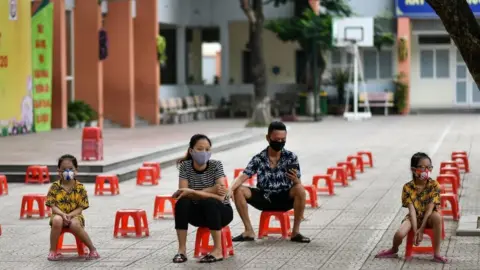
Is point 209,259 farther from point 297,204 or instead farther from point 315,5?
point 315,5

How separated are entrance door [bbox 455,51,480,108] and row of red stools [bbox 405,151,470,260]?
30468mm

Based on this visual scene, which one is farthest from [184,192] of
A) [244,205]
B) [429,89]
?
[429,89]

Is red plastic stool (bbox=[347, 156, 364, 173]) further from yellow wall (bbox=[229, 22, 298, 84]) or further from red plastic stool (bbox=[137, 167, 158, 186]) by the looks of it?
yellow wall (bbox=[229, 22, 298, 84])

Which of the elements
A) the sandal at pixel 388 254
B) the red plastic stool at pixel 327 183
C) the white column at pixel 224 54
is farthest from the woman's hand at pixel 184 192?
the white column at pixel 224 54

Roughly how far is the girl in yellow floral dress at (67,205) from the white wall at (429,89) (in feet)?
140

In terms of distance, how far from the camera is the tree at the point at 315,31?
160 feet

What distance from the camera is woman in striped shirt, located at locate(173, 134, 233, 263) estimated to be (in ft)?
40.4

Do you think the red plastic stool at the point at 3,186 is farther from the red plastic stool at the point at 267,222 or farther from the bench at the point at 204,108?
the bench at the point at 204,108

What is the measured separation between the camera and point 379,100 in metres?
52.5

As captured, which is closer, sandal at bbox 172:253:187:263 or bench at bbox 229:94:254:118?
sandal at bbox 172:253:187:263

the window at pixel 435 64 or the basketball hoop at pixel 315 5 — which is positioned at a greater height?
the basketball hoop at pixel 315 5

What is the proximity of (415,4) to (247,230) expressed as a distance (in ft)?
132

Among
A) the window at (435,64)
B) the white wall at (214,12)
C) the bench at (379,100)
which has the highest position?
the white wall at (214,12)

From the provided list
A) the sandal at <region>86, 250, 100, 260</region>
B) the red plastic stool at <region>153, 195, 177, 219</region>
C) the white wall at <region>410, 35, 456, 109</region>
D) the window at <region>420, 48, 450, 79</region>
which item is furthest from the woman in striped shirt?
the window at <region>420, 48, 450, 79</region>
